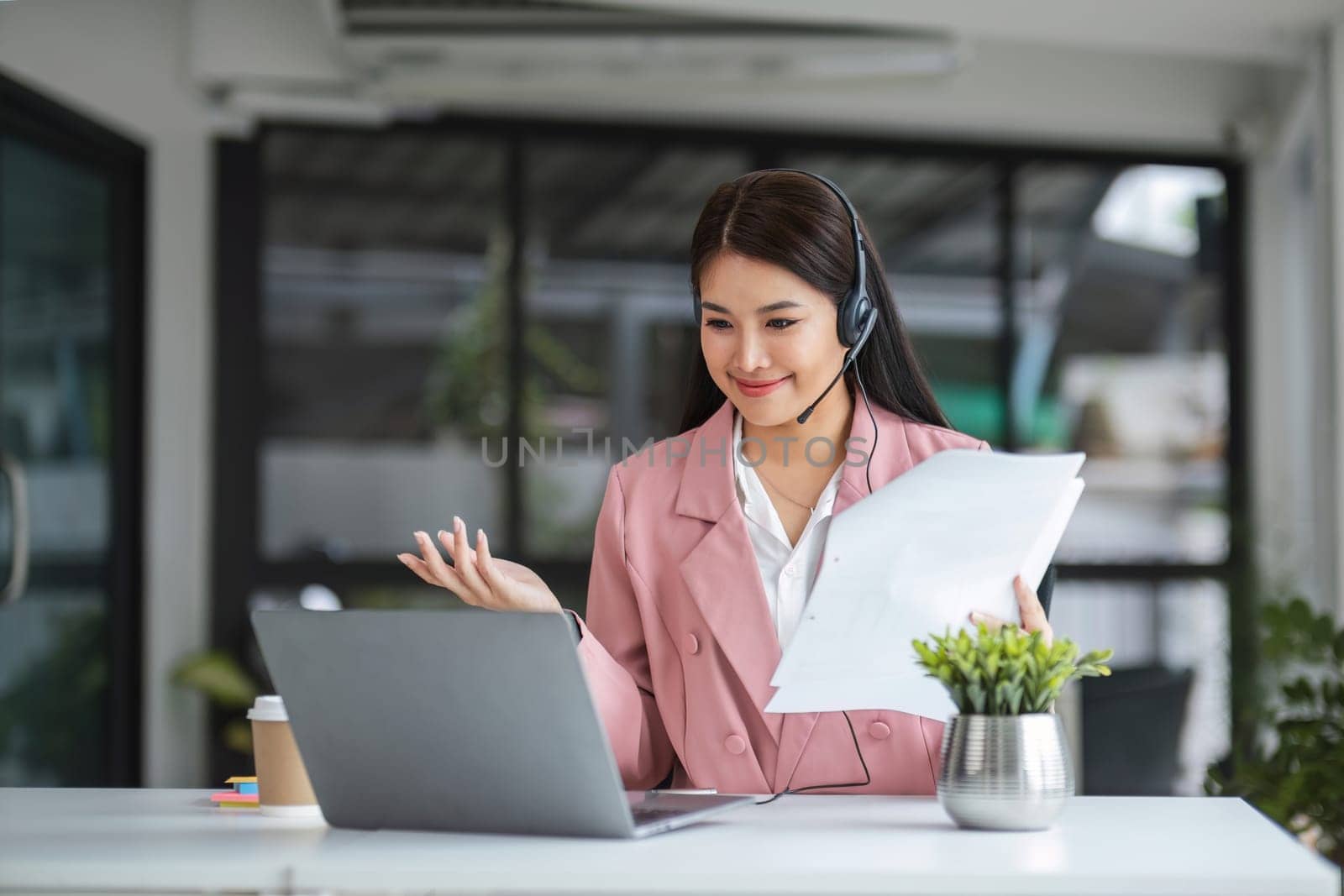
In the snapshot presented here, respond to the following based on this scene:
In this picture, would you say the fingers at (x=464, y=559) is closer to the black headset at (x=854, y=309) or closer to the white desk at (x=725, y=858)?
the white desk at (x=725, y=858)

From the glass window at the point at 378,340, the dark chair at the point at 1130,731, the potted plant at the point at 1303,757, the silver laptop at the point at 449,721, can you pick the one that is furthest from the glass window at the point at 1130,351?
the silver laptop at the point at 449,721

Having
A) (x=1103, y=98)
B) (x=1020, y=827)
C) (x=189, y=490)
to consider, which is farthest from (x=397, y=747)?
(x=1103, y=98)

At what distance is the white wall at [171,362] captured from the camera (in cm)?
472

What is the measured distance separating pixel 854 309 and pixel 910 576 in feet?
1.45

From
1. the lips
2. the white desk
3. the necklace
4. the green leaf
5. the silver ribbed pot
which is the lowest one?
the green leaf

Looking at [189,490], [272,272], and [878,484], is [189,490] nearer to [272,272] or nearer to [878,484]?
[272,272]

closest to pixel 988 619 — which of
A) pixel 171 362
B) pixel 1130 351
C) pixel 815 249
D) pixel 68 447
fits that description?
pixel 815 249

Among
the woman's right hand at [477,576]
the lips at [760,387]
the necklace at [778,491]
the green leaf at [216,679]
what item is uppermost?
the lips at [760,387]

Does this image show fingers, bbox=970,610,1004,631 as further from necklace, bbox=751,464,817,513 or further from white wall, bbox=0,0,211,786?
white wall, bbox=0,0,211,786

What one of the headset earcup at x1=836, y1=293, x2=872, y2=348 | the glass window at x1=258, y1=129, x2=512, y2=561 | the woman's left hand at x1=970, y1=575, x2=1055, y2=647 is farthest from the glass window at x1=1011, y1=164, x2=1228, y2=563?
the woman's left hand at x1=970, y1=575, x2=1055, y2=647

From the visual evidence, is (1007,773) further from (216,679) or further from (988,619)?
(216,679)

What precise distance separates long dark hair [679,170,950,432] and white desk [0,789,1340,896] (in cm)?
70

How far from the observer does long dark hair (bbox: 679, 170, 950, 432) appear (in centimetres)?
182

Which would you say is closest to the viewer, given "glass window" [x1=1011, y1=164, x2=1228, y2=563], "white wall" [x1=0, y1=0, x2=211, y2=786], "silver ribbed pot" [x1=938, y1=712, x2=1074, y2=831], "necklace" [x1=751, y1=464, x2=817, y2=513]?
"silver ribbed pot" [x1=938, y1=712, x2=1074, y2=831]
